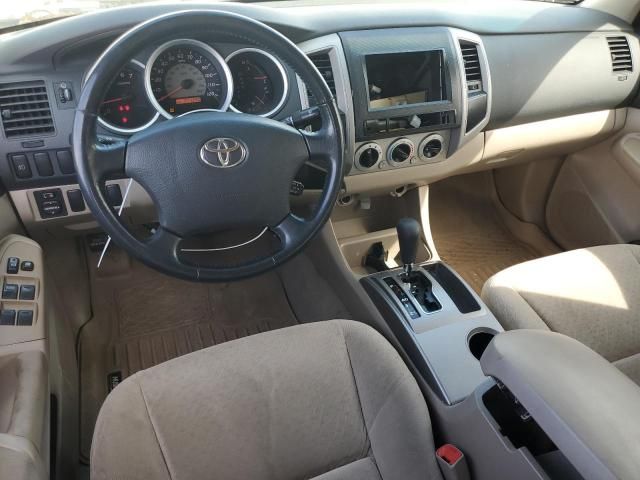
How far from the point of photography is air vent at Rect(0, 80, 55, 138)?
3.78 feet

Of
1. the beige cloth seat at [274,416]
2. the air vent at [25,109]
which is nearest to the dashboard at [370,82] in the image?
the air vent at [25,109]

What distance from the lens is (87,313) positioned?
180 centimetres

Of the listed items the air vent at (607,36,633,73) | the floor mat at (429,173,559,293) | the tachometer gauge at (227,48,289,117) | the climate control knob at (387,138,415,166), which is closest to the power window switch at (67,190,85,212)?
the tachometer gauge at (227,48,289,117)

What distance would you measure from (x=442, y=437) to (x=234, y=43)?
968 mm

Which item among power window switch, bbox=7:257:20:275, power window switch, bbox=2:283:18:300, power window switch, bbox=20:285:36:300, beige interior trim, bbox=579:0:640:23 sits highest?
beige interior trim, bbox=579:0:640:23

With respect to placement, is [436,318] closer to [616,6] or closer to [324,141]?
[324,141]

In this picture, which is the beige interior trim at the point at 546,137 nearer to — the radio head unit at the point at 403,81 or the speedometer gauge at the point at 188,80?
the radio head unit at the point at 403,81

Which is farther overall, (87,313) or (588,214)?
(588,214)

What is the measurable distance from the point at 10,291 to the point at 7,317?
0.21 feet

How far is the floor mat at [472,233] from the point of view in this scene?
2.22m

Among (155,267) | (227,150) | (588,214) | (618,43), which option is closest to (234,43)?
(227,150)

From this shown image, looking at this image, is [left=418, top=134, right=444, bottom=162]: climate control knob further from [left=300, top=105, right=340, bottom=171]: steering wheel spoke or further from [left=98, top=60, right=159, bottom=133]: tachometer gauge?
[left=98, top=60, right=159, bottom=133]: tachometer gauge

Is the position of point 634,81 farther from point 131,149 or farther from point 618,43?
point 131,149

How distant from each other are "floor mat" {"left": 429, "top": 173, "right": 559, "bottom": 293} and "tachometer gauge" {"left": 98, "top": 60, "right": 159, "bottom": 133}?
4.62ft
